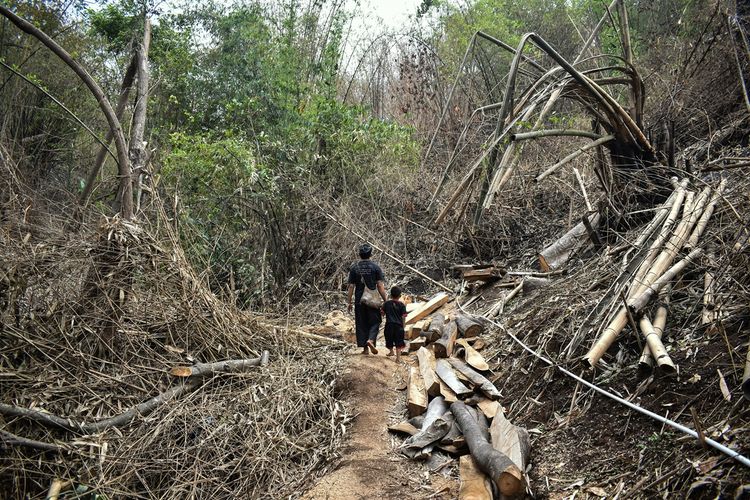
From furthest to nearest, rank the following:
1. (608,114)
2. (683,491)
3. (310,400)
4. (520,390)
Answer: (608,114) → (310,400) → (520,390) → (683,491)

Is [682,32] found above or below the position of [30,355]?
above

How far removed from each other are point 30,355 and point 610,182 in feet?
20.8

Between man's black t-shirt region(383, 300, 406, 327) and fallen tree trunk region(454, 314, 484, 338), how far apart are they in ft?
2.12

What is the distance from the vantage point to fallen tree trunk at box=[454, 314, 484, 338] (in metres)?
7.14

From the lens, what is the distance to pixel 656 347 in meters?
4.35

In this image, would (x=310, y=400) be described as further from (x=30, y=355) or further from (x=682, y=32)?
(x=682, y=32)

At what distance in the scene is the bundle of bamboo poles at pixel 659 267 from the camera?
4568mm

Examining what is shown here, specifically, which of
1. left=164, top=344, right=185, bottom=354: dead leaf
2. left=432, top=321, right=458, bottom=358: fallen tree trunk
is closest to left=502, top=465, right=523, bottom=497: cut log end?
left=432, top=321, right=458, bottom=358: fallen tree trunk

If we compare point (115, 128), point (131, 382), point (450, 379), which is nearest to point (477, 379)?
point (450, 379)

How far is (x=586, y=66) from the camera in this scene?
46.9 ft

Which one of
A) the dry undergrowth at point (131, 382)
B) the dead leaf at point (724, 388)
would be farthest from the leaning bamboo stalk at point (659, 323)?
the dry undergrowth at point (131, 382)

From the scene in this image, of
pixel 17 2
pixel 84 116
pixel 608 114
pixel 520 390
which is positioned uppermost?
pixel 17 2

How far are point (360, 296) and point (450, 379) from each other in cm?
174

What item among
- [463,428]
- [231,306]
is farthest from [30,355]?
[463,428]
